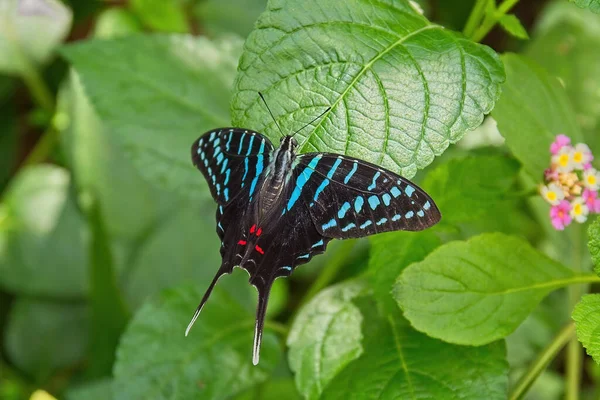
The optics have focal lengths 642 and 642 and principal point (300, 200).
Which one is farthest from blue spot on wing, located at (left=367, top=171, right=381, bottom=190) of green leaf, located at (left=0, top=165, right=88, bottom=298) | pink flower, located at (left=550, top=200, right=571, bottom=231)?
green leaf, located at (left=0, top=165, right=88, bottom=298)

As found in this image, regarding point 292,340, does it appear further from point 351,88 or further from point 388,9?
point 388,9

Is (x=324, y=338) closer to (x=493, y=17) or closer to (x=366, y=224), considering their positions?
(x=366, y=224)

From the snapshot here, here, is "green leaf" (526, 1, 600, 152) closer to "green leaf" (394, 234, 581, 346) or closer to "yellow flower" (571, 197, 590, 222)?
"yellow flower" (571, 197, 590, 222)

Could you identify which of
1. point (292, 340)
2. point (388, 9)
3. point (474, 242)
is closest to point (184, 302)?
point (292, 340)

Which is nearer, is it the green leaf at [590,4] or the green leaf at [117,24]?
the green leaf at [590,4]

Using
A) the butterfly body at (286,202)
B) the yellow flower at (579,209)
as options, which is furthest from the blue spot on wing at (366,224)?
the yellow flower at (579,209)

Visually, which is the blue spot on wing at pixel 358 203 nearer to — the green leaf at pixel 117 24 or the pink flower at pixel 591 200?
the pink flower at pixel 591 200

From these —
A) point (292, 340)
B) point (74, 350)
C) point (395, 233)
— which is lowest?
point (74, 350)
